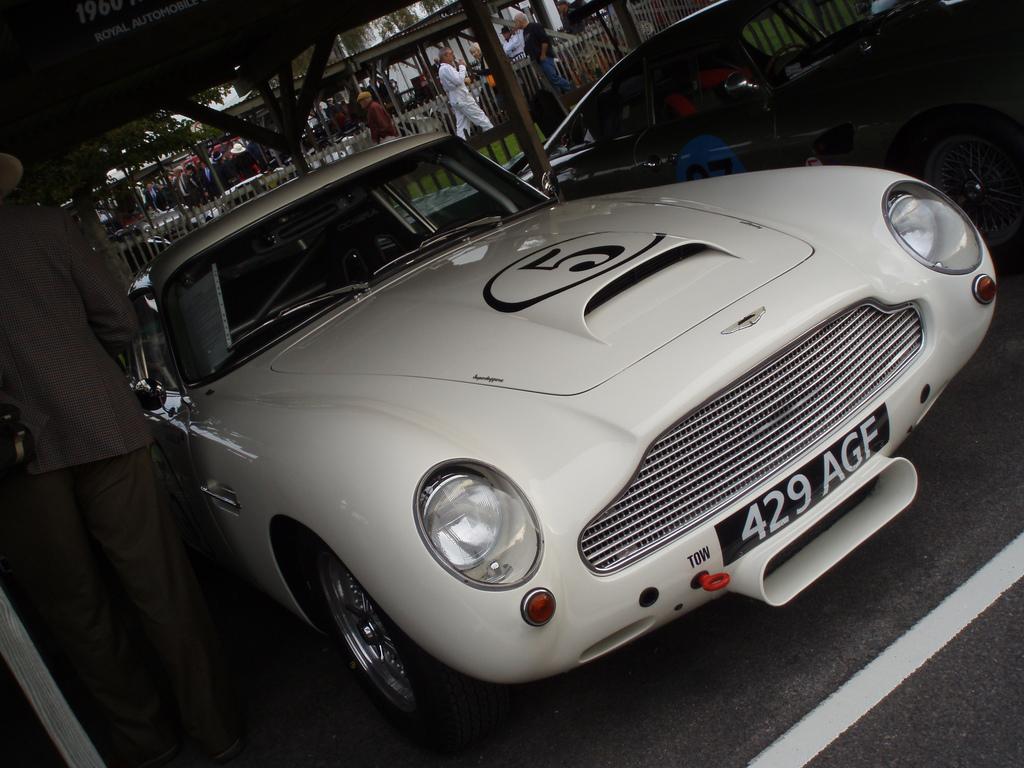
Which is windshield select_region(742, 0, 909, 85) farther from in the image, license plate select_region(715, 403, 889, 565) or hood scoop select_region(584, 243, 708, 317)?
license plate select_region(715, 403, 889, 565)

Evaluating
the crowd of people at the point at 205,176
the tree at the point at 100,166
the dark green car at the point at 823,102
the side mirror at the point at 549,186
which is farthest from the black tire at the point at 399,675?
the crowd of people at the point at 205,176

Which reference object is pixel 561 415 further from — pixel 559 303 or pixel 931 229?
pixel 931 229

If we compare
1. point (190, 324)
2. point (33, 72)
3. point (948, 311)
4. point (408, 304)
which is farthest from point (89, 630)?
point (33, 72)

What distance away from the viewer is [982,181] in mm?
3803

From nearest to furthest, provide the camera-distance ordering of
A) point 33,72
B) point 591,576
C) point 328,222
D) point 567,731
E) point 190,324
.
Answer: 1. point 591,576
2. point 567,731
3. point 190,324
4. point 328,222
5. point 33,72

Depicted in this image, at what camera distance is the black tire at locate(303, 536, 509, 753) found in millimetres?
2080

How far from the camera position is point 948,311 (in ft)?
7.83

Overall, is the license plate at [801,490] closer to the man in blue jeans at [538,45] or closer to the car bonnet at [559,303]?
the car bonnet at [559,303]

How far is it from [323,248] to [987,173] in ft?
9.08

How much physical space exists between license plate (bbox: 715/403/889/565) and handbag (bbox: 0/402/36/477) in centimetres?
168

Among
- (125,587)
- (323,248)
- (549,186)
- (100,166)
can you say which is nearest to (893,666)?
(125,587)

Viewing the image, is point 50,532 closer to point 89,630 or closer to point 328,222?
point 89,630

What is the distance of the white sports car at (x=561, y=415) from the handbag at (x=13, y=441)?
0.52 meters

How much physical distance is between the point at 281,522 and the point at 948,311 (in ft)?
6.07
